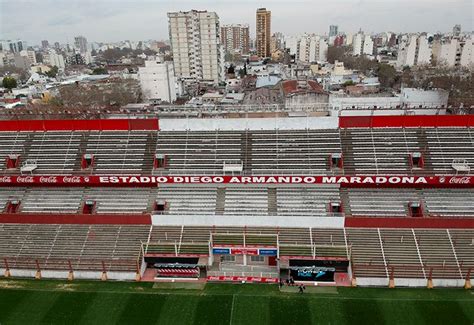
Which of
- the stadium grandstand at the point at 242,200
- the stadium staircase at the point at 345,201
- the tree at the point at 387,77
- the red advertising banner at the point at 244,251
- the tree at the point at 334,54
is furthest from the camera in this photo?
the tree at the point at 334,54

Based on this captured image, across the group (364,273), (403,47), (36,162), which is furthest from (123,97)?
(403,47)

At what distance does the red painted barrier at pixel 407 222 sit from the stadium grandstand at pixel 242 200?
0.26ft

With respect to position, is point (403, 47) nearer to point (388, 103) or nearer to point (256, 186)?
point (388, 103)

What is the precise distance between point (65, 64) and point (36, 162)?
18449 centimetres

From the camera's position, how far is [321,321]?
784 inches

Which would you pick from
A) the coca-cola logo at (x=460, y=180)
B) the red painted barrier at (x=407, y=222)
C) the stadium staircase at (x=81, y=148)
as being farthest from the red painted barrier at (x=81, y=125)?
the coca-cola logo at (x=460, y=180)

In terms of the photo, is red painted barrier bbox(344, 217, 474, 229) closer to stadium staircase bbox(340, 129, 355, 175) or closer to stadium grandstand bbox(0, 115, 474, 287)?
stadium grandstand bbox(0, 115, 474, 287)

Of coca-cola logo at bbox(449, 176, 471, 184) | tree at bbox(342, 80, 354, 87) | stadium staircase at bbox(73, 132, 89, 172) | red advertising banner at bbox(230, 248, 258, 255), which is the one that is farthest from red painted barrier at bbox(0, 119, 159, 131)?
tree at bbox(342, 80, 354, 87)

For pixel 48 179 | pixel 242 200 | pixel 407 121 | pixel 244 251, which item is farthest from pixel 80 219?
pixel 407 121

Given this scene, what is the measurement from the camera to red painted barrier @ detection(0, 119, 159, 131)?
1224 inches

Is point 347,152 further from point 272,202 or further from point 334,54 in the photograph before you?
point 334,54

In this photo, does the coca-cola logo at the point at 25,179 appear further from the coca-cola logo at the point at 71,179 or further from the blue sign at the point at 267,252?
the blue sign at the point at 267,252

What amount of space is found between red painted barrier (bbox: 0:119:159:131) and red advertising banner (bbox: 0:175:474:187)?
5.19 meters

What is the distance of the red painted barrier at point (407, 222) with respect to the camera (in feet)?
81.4
